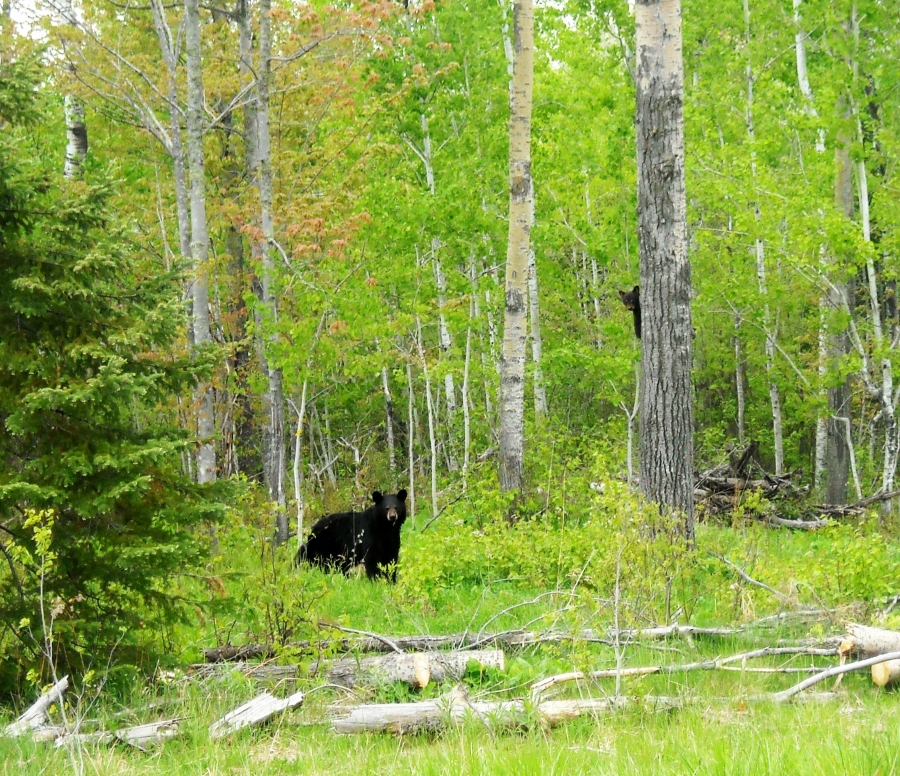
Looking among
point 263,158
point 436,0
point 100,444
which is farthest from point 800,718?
point 436,0

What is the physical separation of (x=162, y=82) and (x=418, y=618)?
1339 cm

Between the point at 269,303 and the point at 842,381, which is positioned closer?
the point at 269,303

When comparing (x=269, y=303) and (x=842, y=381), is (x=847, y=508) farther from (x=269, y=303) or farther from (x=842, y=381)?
(x=269, y=303)

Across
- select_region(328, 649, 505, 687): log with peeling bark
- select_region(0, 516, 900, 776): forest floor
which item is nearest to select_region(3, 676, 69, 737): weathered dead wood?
select_region(0, 516, 900, 776): forest floor

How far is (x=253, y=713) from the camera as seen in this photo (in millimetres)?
5293

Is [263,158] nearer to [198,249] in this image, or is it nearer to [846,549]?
[198,249]

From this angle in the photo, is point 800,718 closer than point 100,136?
Yes

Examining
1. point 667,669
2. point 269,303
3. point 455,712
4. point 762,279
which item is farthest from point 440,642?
point 762,279

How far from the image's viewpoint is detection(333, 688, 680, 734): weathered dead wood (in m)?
5.11

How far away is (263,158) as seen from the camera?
13305 millimetres

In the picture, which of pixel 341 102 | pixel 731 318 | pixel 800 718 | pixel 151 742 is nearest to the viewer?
pixel 800 718

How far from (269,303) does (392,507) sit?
138 inches

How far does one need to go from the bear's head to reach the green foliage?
5137mm

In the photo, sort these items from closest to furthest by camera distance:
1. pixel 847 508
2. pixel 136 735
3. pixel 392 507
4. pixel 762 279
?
pixel 136 735 < pixel 392 507 < pixel 847 508 < pixel 762 279
